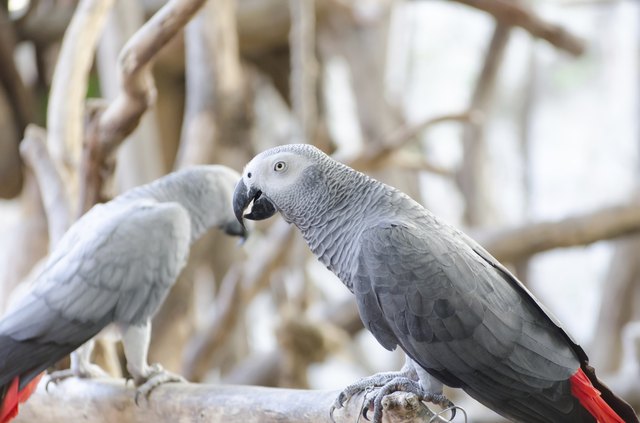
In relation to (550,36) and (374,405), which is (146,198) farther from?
(550,36)

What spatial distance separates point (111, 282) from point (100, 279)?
21mm

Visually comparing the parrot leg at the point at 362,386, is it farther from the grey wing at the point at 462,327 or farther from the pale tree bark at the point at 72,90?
the pale tree bark at the point at 72,90

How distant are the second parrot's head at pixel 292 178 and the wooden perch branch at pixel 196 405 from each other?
30 cm

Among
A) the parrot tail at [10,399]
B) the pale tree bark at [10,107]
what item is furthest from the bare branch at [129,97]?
the pale tree bark at [10,107]

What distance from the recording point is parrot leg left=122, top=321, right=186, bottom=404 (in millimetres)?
1423

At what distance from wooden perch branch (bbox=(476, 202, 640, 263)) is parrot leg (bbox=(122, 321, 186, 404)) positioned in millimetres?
1547

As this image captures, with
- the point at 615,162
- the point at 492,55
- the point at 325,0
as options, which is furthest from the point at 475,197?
the point at 615,162

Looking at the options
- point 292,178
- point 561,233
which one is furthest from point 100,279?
point 561,233

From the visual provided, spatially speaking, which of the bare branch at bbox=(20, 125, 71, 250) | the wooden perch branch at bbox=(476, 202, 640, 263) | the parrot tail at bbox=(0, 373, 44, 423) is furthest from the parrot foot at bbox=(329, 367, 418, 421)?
the wooden perch branch at bbox=(476, 202, 640, 263)

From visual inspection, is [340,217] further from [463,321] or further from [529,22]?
[529,22]

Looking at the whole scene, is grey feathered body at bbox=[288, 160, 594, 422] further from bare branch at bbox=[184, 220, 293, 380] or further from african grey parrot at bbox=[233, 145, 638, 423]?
bare branch at bbox=[184, 220, 293, 380]

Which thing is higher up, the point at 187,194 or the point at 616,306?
the point at 187,194

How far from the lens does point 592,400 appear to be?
1082 mm

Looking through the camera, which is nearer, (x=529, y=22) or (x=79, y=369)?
(x=79, y=369)
